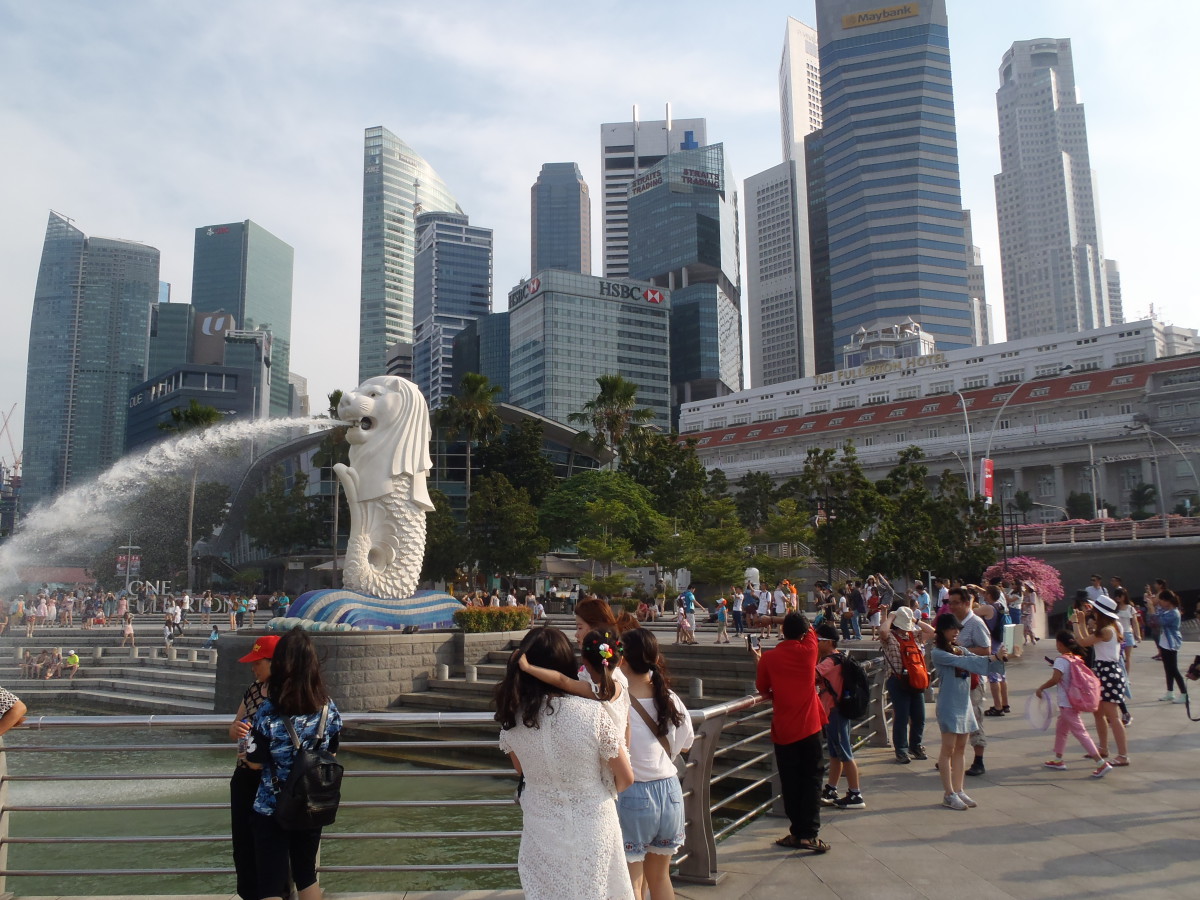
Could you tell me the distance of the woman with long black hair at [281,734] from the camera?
12.6 feet

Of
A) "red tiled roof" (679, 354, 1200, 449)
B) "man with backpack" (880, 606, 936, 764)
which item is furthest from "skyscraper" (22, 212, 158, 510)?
"man with backpack" (880, 606, 936, 764)

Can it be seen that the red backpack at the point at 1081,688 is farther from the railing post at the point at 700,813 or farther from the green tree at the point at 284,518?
the green tree at the point at 284,518

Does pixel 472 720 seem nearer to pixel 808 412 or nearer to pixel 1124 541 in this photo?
pixel 1124 541

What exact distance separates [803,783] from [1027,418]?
232ft

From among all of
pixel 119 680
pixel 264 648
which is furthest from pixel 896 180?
pixel 264 648

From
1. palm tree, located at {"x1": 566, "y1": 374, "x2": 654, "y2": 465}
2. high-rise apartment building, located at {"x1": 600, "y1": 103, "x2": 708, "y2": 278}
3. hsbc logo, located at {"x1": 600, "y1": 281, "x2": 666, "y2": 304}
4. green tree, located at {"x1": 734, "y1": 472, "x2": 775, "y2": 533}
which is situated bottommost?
green tree, located at {"x1": 734, "y1": 472, "x2": 775, "y2": 533}

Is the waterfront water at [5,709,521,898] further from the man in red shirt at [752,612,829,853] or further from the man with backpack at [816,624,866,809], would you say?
the man in red shirt at [752,612,829,853]

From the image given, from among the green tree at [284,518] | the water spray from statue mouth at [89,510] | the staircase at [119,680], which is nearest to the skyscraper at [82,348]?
the green tree at [284,518]

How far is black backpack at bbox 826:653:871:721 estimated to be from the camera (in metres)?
6.66

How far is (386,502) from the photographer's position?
1969 cm

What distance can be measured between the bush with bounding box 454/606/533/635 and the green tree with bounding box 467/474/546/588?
1956 centimetres

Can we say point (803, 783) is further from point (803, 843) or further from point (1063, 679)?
point (1063, 679)

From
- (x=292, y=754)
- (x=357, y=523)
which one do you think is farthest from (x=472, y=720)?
(x=357, y=523)

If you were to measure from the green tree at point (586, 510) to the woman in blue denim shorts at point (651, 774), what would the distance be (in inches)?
1374
